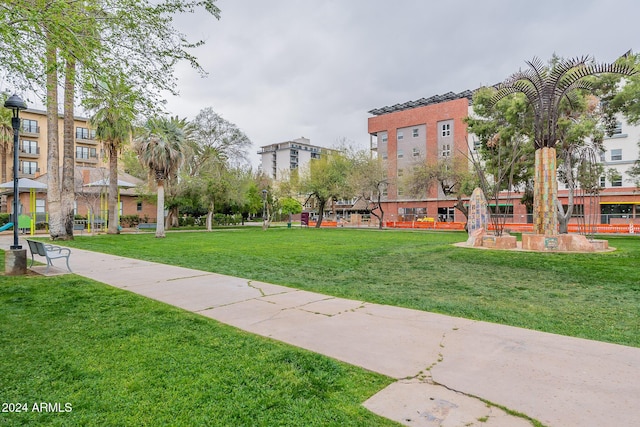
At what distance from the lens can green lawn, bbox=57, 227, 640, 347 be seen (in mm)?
5811

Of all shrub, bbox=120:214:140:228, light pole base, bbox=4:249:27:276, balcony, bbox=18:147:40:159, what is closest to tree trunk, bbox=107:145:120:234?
shrub, bbox=120:214:140:228

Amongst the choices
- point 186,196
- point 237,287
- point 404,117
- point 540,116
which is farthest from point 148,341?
point 404,117

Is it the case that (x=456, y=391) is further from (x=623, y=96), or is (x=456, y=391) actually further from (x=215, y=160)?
(x=215, y=160)

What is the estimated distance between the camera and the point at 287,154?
432 feet

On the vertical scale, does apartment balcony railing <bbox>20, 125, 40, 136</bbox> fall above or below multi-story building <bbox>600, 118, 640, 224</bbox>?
above

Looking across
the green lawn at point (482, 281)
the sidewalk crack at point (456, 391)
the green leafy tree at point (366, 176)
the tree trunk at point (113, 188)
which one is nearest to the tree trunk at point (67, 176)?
the tree trunk at point (113, 188)

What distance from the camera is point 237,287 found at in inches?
316

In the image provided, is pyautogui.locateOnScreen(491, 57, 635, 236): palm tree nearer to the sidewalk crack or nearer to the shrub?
the sidewalk crack

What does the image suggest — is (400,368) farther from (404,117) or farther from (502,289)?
(404,117)

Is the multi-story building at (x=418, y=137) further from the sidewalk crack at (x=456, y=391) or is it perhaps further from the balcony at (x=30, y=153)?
the balcony at (x=30, y=153)

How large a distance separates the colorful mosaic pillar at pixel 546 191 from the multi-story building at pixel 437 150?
2545 cm

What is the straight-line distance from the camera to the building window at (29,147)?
52.4 metres

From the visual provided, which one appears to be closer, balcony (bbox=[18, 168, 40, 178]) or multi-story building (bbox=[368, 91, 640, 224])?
multi-story building (bbox=[368, 91, 640, 224])

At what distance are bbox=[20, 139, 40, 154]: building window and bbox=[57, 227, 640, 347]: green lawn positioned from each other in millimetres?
51147
